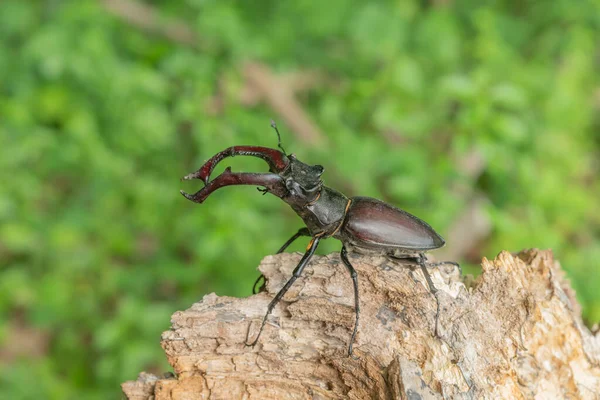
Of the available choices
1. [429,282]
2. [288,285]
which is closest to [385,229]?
[429,282]

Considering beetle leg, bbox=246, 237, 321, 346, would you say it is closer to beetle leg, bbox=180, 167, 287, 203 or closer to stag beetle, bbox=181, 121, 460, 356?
stag beetle, bbox=181, 121, 460, 356

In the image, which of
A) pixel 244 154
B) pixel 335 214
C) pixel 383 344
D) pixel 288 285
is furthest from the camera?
pixel 335 214

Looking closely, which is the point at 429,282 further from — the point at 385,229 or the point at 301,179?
the point at 301,179

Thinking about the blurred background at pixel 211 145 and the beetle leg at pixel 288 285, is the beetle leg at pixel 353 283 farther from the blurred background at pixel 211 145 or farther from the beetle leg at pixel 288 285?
the blurred background at pixel 211 145

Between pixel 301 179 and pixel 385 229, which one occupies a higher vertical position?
pixel 301 179

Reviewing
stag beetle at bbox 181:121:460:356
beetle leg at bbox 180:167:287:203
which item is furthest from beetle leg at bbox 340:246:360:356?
beetle leg at bbox 180:167:287:203

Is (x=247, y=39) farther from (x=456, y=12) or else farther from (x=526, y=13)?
(x=526, y=13)

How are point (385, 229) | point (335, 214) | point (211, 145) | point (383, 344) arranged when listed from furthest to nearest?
point (211, 145), point (335, 214), point (385, 229), point (383, 344)
